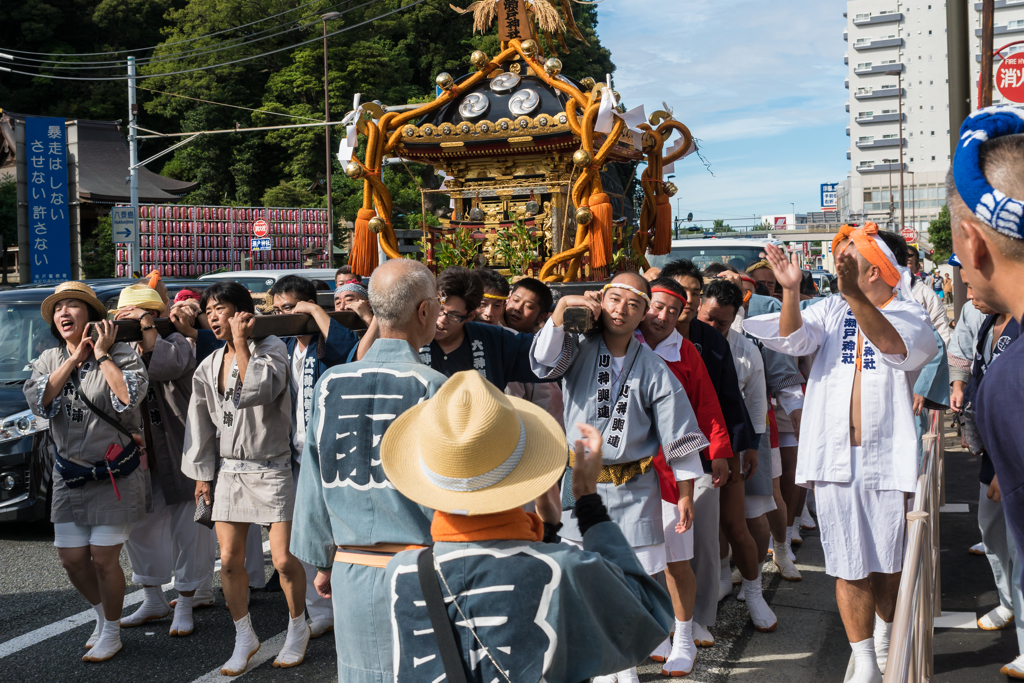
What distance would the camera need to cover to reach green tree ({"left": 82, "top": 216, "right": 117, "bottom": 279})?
25266 millimetres

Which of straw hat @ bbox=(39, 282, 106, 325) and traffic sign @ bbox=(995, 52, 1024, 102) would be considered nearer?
straw hat @ bbox=(39, 282, 106, 325)

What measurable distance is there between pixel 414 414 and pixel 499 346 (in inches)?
80.3

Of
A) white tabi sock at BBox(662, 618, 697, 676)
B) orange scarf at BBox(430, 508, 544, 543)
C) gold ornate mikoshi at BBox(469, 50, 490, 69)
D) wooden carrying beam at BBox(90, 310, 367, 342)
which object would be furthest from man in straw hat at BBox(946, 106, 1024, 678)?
gold ornate mikoshi at BBox(469, 50, 490, 69)

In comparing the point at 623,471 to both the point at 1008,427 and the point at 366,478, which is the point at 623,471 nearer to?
the point at 366,478

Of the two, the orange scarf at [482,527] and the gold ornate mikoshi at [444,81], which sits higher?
the gold ornate mikoshi at [444,81]

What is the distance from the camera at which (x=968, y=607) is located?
5000 millimetres

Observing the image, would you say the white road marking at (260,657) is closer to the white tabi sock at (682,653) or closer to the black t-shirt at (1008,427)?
the white tabi sock at (682,653)

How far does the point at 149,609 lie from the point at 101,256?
23351mm

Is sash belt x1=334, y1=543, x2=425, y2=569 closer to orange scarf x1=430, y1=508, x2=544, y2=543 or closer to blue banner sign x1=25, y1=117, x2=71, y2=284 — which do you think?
orange scarf x1=430, y1=508, x2=544, y2=543

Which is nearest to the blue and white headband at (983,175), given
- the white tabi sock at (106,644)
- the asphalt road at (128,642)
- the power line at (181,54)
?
the asphalt road at (128,642)

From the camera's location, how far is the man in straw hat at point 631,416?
3760mm

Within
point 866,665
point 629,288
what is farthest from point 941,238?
point 629,288

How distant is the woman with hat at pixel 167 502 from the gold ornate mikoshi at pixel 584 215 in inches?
129

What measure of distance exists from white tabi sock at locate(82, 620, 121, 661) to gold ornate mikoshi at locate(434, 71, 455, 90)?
5.27 meters
